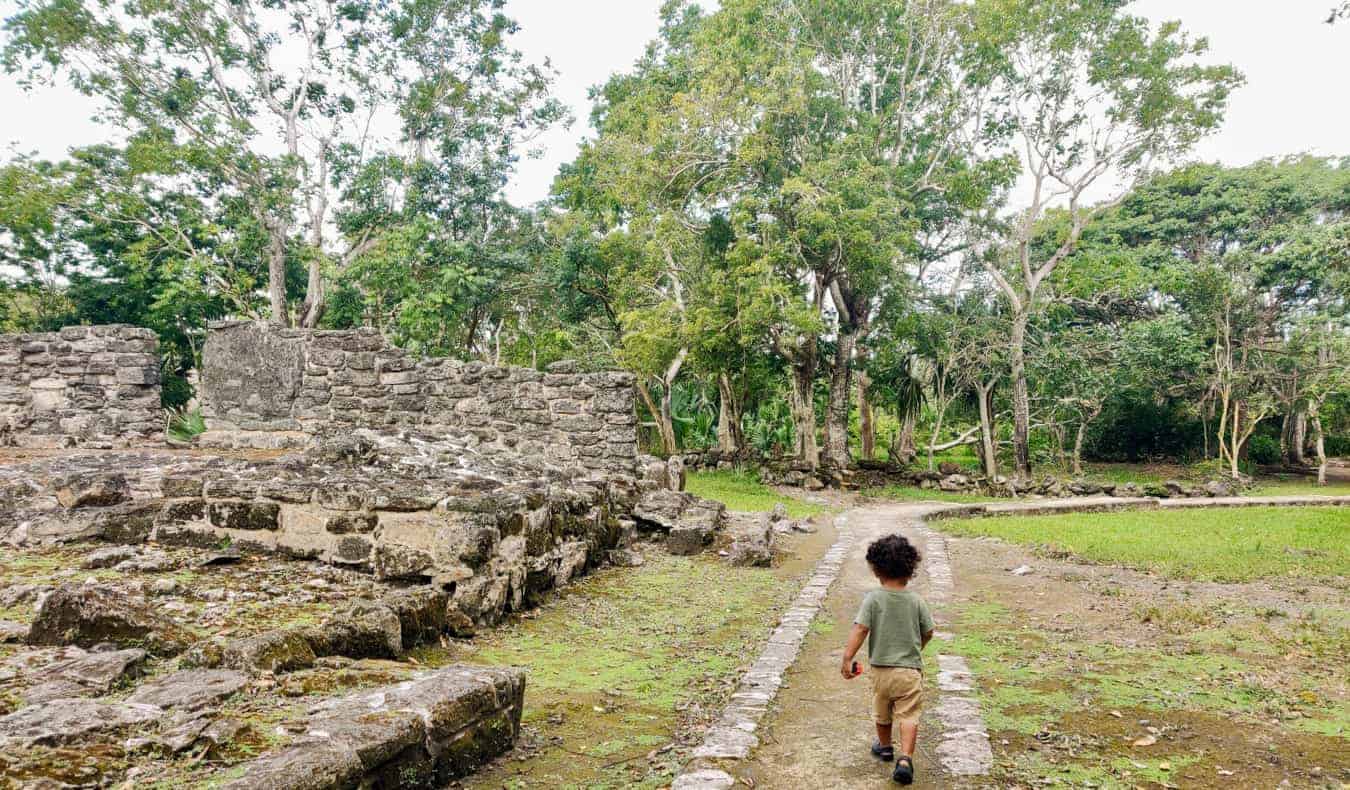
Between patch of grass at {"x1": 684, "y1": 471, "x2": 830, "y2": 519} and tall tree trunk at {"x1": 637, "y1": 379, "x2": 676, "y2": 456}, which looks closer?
patch of grass at {"x1": 684, "y1": 471, "x2": 830, "y2": 519}

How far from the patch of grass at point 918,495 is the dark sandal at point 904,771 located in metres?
16.3

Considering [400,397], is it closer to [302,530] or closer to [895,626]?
[302,530]

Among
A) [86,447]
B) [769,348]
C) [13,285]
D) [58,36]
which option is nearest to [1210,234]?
[769,348]

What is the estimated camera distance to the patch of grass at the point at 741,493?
49.5 ft

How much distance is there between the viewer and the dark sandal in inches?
125

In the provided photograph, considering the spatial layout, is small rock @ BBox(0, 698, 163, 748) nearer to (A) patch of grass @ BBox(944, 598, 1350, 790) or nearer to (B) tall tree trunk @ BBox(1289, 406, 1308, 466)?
(A) patch of grass @ BBox(944, 598, 1350, 790)

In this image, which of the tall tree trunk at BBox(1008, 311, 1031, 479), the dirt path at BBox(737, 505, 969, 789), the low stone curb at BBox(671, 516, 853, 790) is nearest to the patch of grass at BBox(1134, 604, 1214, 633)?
the dirt path at BBox(737, 505, 969, 789)

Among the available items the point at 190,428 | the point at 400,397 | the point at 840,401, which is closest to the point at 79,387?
the point at 190,428

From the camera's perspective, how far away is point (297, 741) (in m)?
2.48

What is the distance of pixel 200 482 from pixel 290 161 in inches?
612

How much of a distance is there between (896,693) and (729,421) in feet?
62.2

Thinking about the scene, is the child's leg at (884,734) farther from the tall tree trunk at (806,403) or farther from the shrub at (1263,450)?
the shrub at (1263,450)

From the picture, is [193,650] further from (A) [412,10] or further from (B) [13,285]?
(B) [13,285]

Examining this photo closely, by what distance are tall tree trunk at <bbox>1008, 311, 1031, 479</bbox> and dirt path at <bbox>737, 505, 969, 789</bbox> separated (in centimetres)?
1591
